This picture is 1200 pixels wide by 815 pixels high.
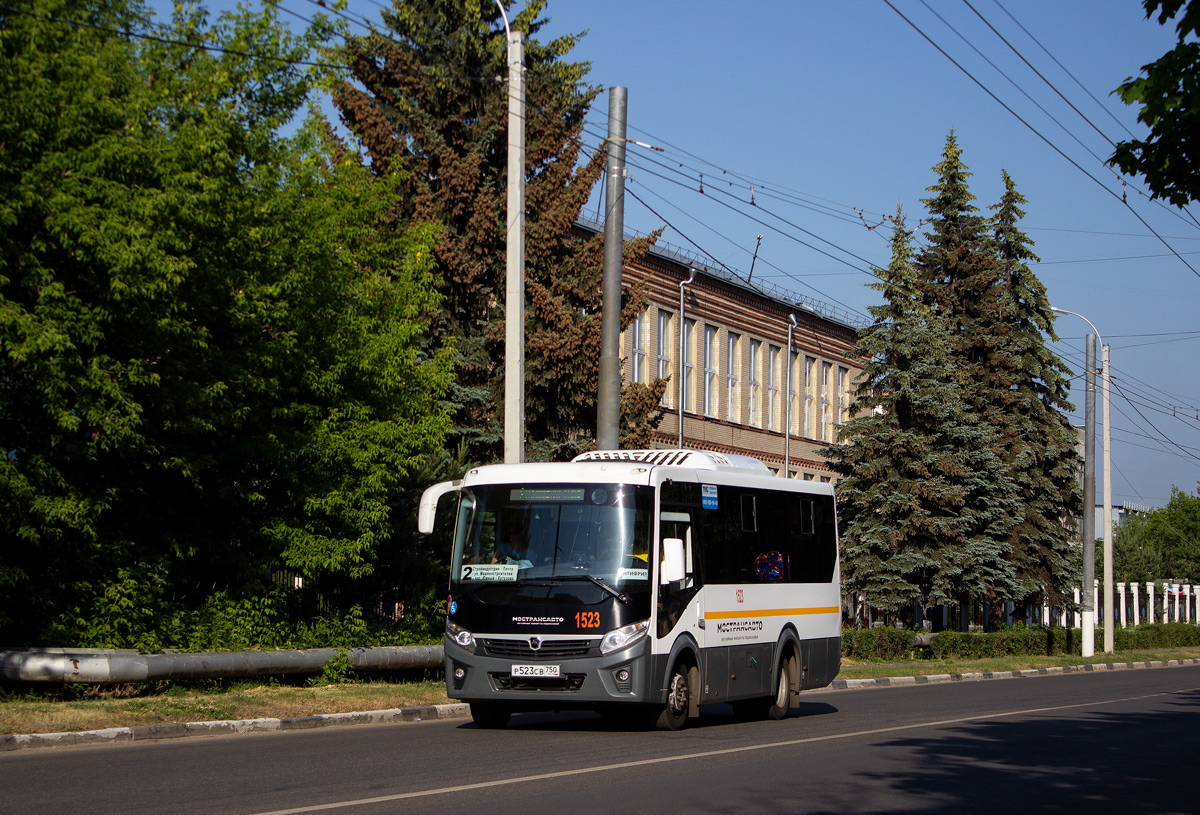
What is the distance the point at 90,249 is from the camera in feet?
50.3

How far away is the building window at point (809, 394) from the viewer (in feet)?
195

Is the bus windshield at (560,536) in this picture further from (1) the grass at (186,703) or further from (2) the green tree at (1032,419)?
(2) the green tree at (1032,419)

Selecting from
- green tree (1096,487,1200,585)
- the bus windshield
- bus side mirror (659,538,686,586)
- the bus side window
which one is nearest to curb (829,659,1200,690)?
the bus side window

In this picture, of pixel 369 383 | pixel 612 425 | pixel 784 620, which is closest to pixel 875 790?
pixel 784 620

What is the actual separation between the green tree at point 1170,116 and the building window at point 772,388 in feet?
147

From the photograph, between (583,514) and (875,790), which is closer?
(875,790)

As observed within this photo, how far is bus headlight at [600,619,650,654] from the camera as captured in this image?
48.6 feet

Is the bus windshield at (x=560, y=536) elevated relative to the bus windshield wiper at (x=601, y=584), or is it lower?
elevated

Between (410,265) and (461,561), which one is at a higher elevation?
(410,265)

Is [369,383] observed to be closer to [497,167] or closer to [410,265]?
[410,265]

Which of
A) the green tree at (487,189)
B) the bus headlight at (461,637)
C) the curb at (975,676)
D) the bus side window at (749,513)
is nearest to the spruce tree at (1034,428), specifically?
the curb at (975,676)

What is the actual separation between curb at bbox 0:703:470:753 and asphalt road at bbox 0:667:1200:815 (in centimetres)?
29

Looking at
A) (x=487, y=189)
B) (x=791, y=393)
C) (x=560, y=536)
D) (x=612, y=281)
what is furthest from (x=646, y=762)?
(x=791, y=393)

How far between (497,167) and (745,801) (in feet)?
75.8
